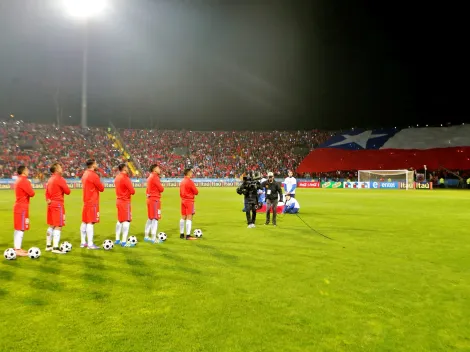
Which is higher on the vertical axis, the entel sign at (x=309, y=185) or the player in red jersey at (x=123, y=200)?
the entel sign at (x=309, y=185)

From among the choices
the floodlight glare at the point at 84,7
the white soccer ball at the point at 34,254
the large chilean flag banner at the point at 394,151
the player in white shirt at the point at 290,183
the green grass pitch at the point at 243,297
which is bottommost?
the green grass pitch at the point at 243,297

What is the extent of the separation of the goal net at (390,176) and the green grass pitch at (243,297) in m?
44.6

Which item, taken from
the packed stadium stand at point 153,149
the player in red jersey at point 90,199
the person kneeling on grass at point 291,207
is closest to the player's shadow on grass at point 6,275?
the player in red jersey at point 90,199

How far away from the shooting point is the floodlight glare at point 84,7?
3947 cm

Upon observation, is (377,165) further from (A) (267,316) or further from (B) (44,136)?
(A) (267,316)

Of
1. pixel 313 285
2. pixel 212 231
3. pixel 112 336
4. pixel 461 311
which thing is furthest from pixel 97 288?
pixel 212 231

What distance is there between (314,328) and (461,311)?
2293mm

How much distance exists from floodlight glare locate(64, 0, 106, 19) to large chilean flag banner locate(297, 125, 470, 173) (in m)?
40.9

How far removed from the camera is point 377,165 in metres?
62.8

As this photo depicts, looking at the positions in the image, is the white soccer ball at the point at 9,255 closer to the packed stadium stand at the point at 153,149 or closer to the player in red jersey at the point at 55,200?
the player in red jersey at the point at 55,200

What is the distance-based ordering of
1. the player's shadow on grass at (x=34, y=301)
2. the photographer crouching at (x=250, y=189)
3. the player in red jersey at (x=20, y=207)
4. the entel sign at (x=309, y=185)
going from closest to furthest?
the player's shadow on grass at (x=34, y=301) < the player in red jersey at (x=20, y=207) < the photographer crouching at (x=250, y=189) < the entel sign at (x=309, y=185)

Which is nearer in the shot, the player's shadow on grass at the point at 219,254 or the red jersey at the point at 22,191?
the player's shadow on grass at the point at 219,254

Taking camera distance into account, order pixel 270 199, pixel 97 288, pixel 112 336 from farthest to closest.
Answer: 1. pixel 270 199
2. pixel 97 288
3. pixel 112 336

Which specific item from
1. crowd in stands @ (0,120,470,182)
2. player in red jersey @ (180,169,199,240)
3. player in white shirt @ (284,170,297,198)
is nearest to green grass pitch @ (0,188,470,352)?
player in red jersey @ (180,169,199,240)
